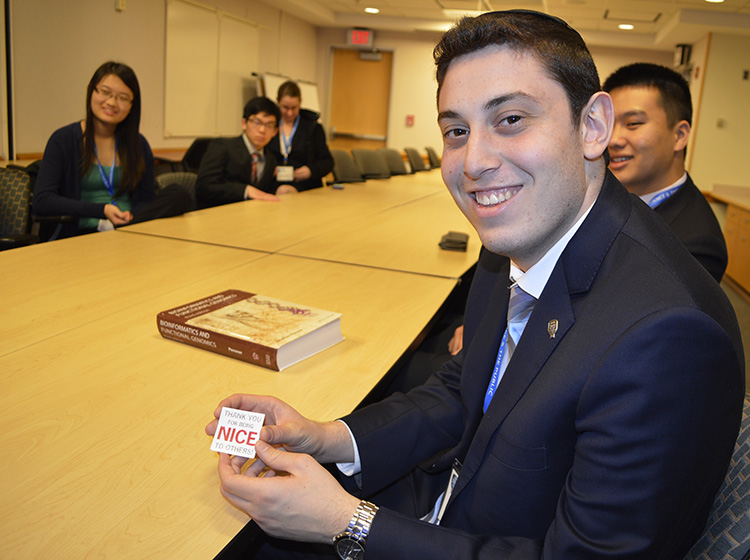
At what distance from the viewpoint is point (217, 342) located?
137 centimetres

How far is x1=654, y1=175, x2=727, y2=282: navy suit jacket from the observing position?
6.14 ft

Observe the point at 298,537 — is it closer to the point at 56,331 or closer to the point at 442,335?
the point at 56,331

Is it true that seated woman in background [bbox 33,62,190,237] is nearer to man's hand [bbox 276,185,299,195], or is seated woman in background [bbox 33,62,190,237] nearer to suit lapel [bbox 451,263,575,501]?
man's hand [bbox 276,185,299,195]

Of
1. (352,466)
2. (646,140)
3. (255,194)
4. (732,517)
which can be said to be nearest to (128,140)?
(255,194)

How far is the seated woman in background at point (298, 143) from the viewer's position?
5035 mm

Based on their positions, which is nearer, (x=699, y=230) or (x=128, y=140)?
(x=699, y=230)

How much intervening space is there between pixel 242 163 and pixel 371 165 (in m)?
2.28

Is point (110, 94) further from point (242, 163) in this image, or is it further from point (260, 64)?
point (260, 64)

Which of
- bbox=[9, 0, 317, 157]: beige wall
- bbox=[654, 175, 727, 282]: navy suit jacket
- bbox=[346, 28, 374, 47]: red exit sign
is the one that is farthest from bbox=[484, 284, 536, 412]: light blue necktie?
bbox=[346, 28, 374, 47]: red exit sign

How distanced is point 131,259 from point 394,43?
9.98 meters

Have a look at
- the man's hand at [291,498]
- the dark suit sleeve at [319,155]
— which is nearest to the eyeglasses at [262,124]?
the dark suit sleeve at [319,155]

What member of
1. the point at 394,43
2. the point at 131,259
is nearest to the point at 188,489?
the point at 131,259

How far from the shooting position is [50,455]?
938mm

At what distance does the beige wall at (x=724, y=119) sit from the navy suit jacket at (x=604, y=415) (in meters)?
9.35
